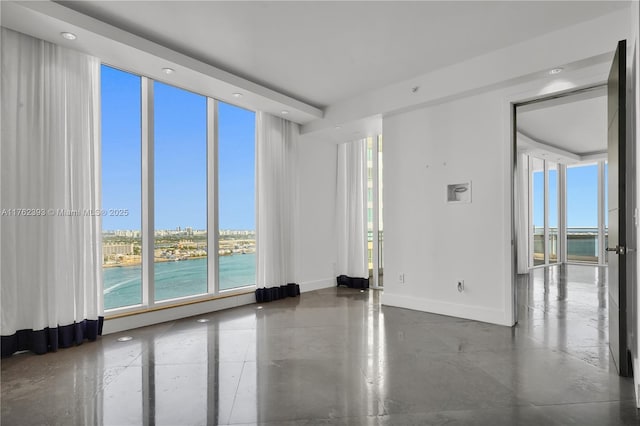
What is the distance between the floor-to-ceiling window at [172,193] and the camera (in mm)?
4090

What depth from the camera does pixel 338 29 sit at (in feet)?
11.0

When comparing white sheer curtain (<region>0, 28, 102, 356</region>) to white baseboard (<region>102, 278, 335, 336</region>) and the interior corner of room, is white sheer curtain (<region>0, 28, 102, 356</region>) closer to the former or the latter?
the interior corner of room

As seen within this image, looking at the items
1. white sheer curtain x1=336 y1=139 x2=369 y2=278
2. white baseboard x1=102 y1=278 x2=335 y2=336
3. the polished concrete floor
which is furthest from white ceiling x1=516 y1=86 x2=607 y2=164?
white baseboard x1=102 y1=278 x2=335 y2=336

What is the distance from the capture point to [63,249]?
3.32 m

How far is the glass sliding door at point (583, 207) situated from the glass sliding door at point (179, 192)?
9.03 m

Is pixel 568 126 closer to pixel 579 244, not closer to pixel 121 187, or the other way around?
pixel 579 244

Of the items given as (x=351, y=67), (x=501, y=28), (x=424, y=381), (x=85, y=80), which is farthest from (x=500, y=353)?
(x=85, y=80)

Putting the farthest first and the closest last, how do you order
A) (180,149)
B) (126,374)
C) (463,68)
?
(180,149), (463,68), (126,374)

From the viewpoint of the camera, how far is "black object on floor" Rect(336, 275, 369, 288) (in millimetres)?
6383

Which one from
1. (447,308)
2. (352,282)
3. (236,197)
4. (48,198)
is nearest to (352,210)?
(352,282)

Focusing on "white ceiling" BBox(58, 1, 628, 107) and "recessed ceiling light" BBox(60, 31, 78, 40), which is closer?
"white ceiling" BBox(58, 1, 628, 107)

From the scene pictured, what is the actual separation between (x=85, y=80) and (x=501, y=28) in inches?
170

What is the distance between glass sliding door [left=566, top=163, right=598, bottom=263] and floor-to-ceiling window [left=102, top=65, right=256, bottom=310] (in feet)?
27.1

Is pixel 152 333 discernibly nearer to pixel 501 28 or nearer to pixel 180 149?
pixel 180 149
